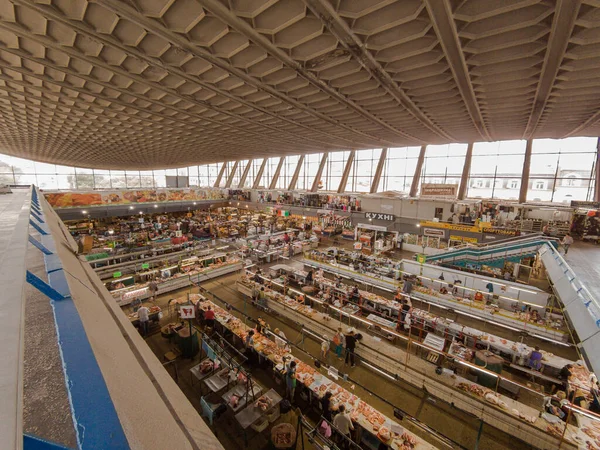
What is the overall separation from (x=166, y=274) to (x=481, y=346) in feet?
44.3

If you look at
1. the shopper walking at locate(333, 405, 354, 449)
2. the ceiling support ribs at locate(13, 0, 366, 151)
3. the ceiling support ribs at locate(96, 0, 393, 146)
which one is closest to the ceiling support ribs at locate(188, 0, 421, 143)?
the ceiling support ribs at locate(96, 0, 393, 146)

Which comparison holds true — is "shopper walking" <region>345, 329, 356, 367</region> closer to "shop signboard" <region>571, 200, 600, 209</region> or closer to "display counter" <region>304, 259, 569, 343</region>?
"display counter" <region>304, 259, 569, 343</region>

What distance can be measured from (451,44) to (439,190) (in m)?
12.6

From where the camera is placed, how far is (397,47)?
7.65 metres

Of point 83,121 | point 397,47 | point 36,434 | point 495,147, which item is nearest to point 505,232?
point 495,147

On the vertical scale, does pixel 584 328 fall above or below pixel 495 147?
below

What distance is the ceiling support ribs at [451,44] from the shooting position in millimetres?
5671

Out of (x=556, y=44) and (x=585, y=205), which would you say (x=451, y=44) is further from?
(x=585, y=205)

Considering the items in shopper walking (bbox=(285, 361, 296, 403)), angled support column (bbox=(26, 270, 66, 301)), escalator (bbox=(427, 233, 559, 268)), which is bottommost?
shopper walking (bbox=(285, 361, 296, 403))

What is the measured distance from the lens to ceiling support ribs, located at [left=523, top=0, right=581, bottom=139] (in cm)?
566

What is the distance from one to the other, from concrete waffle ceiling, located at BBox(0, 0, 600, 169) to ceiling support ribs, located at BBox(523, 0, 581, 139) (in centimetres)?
4

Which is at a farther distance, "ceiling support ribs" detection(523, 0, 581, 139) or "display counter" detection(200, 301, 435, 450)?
"ceiling support ribs" detection(523, 0, 581, 139)

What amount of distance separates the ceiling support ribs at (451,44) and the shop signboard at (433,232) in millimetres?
8830

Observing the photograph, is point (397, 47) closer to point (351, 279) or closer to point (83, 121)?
point (351, 279)
